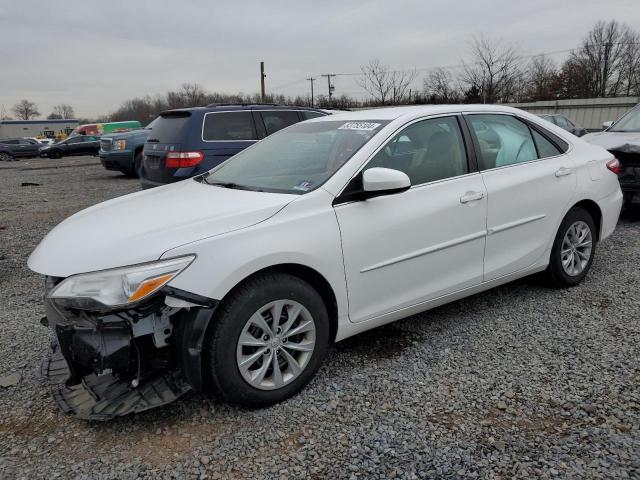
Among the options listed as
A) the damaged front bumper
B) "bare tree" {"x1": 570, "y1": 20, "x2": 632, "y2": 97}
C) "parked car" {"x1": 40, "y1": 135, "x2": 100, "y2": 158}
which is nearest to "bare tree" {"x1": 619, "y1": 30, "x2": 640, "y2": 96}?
"bare tree" {"x1": 570, "y1": 20, "x2": 632, "y2": 97}

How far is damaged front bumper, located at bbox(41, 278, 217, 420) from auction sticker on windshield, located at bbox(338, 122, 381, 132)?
64.5 inches

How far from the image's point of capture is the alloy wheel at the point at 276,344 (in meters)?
2.64

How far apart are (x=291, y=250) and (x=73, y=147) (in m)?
30.3

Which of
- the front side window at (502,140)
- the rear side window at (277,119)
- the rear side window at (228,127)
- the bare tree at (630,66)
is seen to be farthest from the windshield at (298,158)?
the bare tree at (630,66)

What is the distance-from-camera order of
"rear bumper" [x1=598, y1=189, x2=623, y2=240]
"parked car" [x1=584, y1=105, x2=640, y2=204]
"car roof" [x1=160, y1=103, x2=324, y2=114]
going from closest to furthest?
1. "rear bumper" [x1=598, y1=189, x2=623, y2=240]
2. "parked car" [x1=584, y1=105, x2=640, y2=204]
3. "car roof" [x1=160, y1=103, x2=324, y2=114]

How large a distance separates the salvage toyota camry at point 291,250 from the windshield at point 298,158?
16 mm

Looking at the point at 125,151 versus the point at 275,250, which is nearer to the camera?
the point at 275,250

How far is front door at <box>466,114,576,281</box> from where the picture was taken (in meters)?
3.67

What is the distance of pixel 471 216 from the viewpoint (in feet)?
11.4

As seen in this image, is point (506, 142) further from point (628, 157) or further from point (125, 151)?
point (125, 151)

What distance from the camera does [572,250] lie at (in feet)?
14.2

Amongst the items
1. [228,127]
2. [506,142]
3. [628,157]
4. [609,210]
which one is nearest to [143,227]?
[506,142]

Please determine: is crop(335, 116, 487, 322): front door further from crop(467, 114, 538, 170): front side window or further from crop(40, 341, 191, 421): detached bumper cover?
crop(40, 341, 191, 421): detached bumper cover

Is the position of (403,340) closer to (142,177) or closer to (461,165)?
(461,165)
